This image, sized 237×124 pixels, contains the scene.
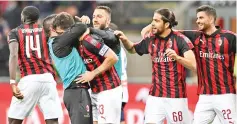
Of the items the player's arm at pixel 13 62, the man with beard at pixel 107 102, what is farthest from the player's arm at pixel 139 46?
the player's arm at pixel 13 62

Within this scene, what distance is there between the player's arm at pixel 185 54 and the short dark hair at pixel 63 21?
130 centimetres

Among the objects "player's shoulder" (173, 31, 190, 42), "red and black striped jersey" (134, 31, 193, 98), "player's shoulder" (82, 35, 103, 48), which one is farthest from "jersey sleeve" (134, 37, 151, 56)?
"player's shoulder" (82, 35, 103, 48)

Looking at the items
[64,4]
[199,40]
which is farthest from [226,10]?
[199,40]

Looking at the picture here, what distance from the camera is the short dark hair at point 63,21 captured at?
991 centimetres

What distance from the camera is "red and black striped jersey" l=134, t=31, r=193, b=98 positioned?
10.0 m

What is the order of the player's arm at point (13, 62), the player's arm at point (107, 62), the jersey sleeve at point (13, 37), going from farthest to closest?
the jersey sleeve at point (13, 37)
the player's arm at point (13, 62)
the player's arm at point (107, 62)

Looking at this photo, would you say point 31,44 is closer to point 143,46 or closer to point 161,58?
point 143,46

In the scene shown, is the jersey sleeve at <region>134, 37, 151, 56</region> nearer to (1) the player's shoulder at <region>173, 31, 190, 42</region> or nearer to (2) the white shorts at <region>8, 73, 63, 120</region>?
(1) the player's shoulder at <region>173, 31, 190, 42</region>

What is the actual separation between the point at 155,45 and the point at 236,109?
4.39 feet

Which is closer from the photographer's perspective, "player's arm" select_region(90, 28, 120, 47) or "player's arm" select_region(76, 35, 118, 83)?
"player's arm" select_region(76, 35, 118, 83)

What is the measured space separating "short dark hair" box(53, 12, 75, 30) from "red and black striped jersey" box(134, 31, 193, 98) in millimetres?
1151

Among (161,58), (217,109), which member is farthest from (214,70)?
(161,58)

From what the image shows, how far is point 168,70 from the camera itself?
397 inches

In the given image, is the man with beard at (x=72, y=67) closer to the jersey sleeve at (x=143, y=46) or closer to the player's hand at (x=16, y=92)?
the jersey sleeve at (x=143, y=46)
